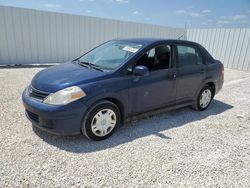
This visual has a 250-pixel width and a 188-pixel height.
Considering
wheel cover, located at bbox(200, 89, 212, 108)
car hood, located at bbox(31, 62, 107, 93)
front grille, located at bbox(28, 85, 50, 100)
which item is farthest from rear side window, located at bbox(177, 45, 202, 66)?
front grille, located at bbox(28, 85, 50, 100)

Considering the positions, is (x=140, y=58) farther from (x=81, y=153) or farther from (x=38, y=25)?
(x=38, y=25)

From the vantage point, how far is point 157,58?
3.85 meters

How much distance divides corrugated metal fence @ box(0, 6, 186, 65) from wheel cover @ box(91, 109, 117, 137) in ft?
22.6

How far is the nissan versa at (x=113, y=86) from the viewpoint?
292 cm

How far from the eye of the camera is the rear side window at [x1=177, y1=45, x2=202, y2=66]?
13.6ft

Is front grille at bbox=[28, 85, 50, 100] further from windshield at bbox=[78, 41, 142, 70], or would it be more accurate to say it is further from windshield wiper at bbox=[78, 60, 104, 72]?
windshield at bbox=[78, 41, 142, 70]

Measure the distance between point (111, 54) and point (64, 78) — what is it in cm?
109

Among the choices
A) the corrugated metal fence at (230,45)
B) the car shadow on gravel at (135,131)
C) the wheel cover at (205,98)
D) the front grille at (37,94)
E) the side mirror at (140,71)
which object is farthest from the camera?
the corrugated metal fence at (230,45)

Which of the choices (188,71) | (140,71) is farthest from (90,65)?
(188,71)

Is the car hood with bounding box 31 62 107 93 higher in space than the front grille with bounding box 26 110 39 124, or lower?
higher

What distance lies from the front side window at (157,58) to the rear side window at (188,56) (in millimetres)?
298

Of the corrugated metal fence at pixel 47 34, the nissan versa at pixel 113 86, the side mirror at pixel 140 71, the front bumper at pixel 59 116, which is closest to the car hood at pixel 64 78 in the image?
the nissan versa at pixel 113 86

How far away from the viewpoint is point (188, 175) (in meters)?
2.63

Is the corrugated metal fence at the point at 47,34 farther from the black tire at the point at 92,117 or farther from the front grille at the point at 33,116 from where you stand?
the black tire at the point at 92,117
